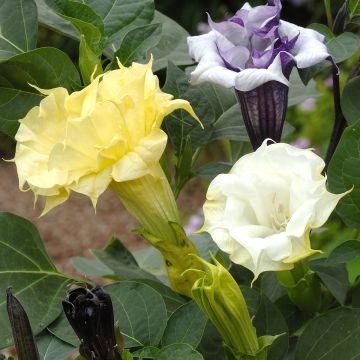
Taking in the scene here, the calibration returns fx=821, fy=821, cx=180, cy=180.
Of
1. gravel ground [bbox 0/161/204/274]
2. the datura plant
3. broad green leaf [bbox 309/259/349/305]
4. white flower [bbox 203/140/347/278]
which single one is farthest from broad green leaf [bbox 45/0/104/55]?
gravel ground [bbox 0/161/204/274]

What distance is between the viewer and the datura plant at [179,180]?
68cm

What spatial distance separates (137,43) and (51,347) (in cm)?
31

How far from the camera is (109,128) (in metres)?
0.70

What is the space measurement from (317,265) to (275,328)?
101 mm

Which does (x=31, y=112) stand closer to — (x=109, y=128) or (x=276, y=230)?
(x=109, y=128)

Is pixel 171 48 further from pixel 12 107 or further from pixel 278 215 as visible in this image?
pixel 278 215

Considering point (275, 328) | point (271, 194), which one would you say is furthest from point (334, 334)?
point (271, 194)

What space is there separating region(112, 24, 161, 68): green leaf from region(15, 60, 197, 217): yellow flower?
109 millimetres

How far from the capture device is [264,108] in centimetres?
78

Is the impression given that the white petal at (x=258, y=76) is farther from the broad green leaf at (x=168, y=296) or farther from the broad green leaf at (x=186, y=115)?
the broad green leaf at (x=168, y=296)

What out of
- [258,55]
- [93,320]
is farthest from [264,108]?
[93,320]

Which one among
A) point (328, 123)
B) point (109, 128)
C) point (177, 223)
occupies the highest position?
point (109, 128)

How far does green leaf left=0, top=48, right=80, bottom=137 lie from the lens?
0.81 meters

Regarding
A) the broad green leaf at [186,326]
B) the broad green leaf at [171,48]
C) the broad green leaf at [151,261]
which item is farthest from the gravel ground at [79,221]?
the broad green leaf at [186,326]
